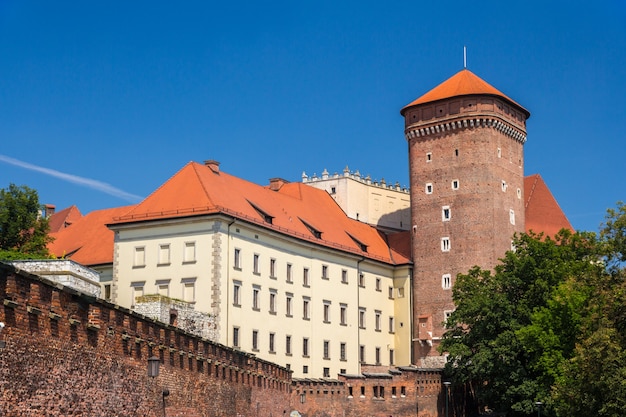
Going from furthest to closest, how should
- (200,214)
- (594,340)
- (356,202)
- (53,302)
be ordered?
(356,202) → (200,214) → (594,340) → (53,302)

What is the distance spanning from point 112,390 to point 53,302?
4066 millimetres

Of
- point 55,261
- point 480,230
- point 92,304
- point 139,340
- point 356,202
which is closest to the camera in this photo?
point 92,304

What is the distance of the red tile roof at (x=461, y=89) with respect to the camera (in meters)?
71.0

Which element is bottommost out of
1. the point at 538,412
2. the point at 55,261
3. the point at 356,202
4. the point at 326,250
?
the point at 538,412

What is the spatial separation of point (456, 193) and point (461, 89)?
23.2ft

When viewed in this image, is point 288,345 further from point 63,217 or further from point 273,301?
point 63,217

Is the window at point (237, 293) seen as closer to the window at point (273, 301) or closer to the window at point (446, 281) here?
the window at point (273, 301)

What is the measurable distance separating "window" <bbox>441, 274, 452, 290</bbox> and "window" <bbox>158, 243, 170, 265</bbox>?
20.5 meters

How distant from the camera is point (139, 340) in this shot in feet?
85.3

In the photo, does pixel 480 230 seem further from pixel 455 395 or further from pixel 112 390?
pixel 112 390

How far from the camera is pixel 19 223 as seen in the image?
205 feet

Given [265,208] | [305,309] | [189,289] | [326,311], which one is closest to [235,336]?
[189,289]

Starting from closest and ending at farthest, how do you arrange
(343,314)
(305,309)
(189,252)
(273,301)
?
(189,252), (273,301), (305,309), (343,314)

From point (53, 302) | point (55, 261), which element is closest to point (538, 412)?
point (55, 261)
